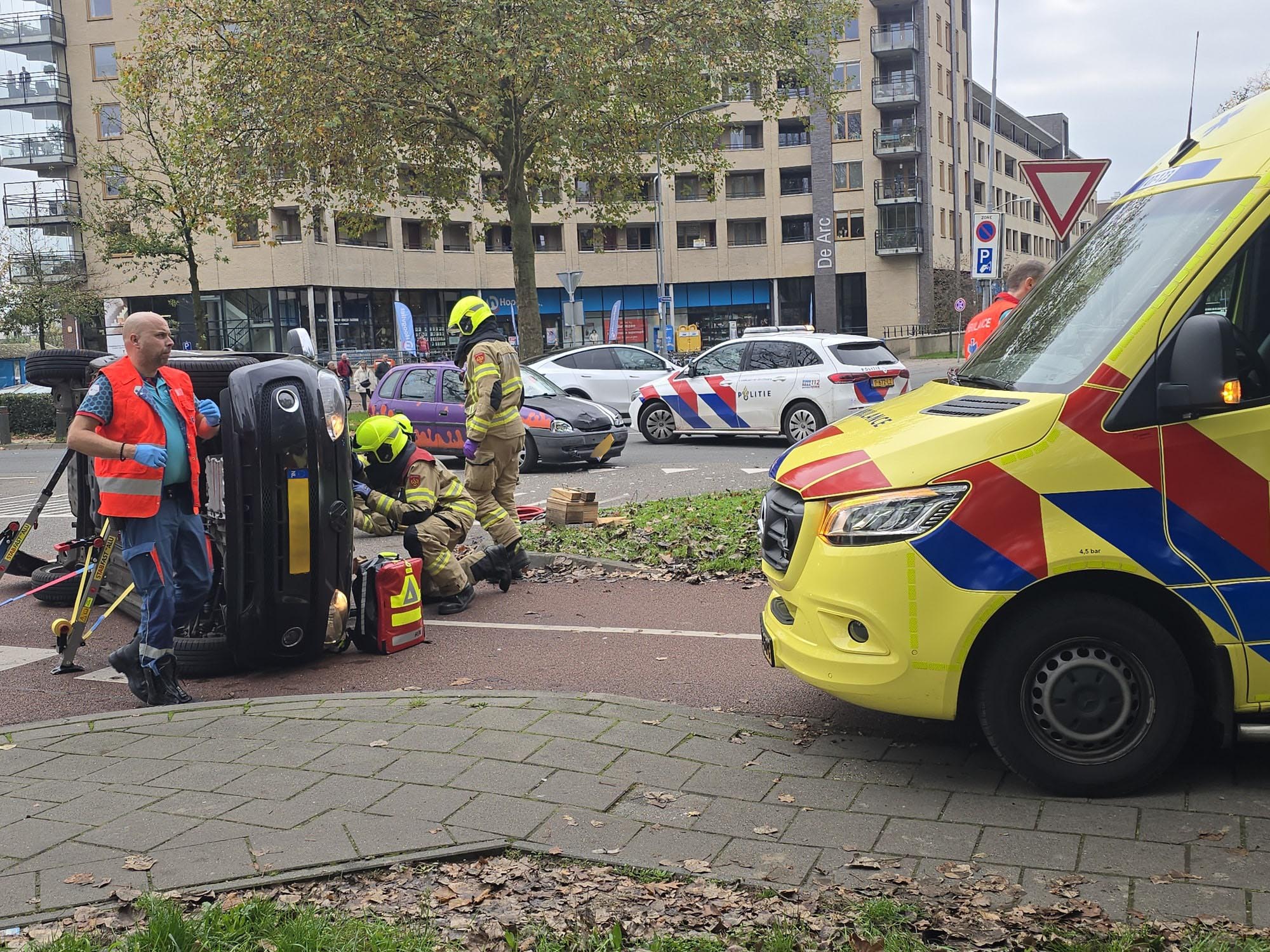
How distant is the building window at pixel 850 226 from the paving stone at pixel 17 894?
67.6 metres

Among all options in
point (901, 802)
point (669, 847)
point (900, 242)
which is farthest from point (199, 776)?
point (900, 242)

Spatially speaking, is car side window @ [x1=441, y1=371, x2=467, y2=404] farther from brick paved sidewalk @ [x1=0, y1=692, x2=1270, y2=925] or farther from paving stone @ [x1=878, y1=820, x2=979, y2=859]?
paving stone @ [x1=878, y1=820, x2=979, y2=859]

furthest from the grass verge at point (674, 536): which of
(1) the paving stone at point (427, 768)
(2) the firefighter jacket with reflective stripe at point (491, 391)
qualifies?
(1) the paving stone at point (427, 768)

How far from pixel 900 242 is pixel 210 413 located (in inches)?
2548

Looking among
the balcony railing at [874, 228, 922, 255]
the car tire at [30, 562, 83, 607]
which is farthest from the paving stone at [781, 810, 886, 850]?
the balcony railing at [874, 228, 922, 255]

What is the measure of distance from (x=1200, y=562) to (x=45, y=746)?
4.44 metres

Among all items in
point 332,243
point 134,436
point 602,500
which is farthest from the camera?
point 332,243

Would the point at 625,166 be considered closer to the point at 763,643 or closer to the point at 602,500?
the point at 602,500

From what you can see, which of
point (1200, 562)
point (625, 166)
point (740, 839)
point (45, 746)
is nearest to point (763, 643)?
point (740, 839)

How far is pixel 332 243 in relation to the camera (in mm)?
55625

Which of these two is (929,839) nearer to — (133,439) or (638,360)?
(133,439)

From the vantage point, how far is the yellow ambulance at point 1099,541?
405 centimetres

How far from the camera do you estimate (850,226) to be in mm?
68562

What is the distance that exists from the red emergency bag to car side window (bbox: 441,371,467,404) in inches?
424
